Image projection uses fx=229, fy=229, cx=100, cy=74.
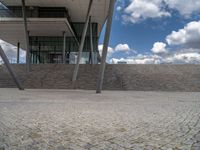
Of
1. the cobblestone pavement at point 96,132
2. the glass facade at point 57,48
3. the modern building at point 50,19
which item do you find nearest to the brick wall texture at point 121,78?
the modern building at point 50,19

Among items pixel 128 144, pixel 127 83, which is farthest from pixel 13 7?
pixel 128 144

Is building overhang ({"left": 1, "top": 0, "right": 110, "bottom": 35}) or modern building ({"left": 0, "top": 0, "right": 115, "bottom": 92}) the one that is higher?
building overhang ({"left": 1, "top": 0, "right": 110, "bottom": 35})

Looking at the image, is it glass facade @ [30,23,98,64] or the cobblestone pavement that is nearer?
the cobblestone pavement

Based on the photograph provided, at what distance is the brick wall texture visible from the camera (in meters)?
20.8

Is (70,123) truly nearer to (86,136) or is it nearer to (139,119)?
(86,136)

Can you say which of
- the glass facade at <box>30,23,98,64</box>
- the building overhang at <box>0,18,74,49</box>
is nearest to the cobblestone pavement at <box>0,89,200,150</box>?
the building overhang at <box>0,18,74,49</box>

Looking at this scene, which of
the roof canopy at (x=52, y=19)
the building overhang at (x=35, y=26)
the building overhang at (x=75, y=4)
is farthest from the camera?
the building overhang at (x=35, y=26)

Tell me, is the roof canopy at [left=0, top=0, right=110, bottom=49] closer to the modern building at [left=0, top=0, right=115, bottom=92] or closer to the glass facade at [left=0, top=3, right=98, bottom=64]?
the modern building at [left=0, top=0, right=115, bottom=92]

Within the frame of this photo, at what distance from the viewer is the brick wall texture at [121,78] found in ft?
68.1

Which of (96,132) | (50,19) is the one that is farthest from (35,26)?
(96,132)

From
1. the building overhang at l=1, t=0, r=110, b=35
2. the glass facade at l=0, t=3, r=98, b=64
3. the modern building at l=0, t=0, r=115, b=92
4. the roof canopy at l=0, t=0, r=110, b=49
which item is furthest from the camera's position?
the glass facade at l=0, t=3, r=98, b=64

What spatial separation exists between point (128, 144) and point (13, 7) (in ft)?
92.8

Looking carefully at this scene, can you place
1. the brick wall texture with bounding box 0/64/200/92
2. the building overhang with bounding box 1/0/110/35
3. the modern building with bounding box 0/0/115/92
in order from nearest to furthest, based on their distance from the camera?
the brick wall texture with bounding box 0/64/200/92 < the modern building with bounding box 0/0/115/92 < the building overhang with bounding box 1/0/110/35

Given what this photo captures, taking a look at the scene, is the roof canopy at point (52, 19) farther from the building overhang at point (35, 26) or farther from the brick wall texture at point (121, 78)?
the brick wall texture at point (121, 78)
